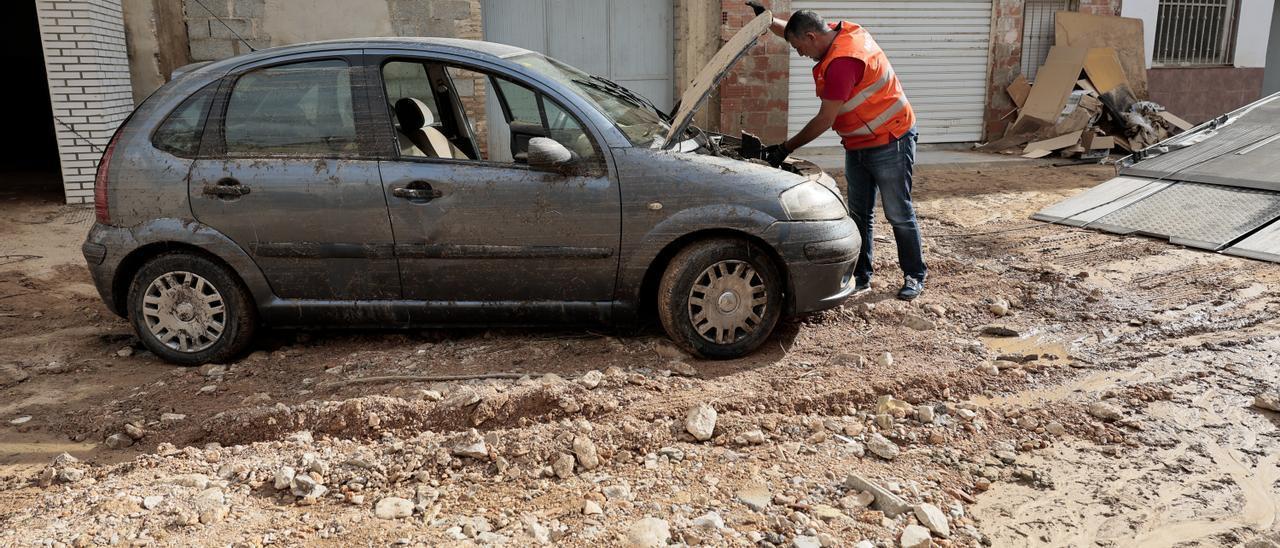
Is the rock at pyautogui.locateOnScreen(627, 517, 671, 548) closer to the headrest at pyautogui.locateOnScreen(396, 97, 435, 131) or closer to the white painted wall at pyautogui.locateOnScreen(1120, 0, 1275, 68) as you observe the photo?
the headrest at pyautogui.locateOnScreen(396, 97, 435, 131)

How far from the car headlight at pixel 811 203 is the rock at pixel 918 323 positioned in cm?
84

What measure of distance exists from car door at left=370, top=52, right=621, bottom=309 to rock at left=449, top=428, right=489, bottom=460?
1065mm

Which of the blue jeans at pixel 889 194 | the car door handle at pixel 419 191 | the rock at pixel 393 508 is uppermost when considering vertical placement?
the car door handle at pixel 419 191

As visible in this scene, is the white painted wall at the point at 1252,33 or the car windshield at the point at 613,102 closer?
the car windshield at the point at 613,102

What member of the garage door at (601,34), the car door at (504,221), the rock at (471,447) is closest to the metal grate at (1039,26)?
the garage door at (601,34)

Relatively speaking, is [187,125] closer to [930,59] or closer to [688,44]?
[688,44]

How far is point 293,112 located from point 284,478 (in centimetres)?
199

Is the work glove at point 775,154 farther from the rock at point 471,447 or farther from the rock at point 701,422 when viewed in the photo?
the rock at point 471,447

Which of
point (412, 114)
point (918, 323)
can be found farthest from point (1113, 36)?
point (412, 114)

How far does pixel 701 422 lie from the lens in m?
3.87

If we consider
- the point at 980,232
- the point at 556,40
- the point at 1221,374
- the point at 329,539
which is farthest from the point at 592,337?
the point at 556,40

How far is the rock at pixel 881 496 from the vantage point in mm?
3242

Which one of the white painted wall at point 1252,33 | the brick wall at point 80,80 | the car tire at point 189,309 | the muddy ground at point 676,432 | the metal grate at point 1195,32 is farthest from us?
the white painted wall at point 1252,33

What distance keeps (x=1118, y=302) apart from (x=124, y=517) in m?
5.39
